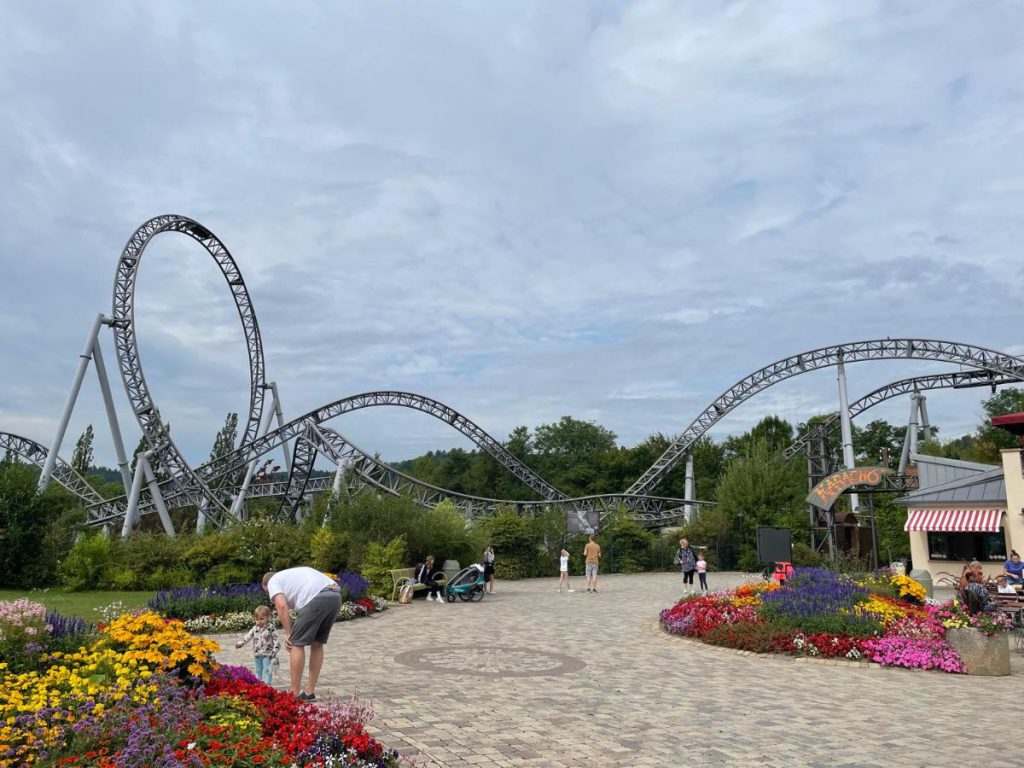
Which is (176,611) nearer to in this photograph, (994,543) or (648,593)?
(648,593)

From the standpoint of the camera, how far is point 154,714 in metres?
5.94

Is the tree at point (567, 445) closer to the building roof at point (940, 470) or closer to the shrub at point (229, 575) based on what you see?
the building roof at point (940, 470)

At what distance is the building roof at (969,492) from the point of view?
23.3 m

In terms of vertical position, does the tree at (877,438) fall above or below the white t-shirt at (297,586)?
above

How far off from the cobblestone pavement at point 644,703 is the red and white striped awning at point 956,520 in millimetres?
12534

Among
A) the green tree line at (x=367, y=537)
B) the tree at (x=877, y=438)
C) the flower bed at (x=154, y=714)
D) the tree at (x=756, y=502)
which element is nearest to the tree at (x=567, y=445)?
the tree at (x=877, y=438)

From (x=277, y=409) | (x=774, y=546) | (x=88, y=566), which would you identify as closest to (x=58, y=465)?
(x=277, y=409)

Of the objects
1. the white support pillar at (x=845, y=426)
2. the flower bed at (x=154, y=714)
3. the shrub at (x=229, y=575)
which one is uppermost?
the white support pillar at (x=845, y=426)

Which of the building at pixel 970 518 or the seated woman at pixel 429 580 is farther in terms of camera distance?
the seated woman at pixel 429 580

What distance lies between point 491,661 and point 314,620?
4147mm

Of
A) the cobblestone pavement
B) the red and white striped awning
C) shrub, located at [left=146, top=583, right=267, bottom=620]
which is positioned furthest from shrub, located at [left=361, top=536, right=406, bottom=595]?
the red and white striped awning

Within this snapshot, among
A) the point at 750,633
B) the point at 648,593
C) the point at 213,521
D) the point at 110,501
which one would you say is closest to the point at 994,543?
the point at 648,593

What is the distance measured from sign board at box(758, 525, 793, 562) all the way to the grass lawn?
722 inches

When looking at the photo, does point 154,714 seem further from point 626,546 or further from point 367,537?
point 626,546
